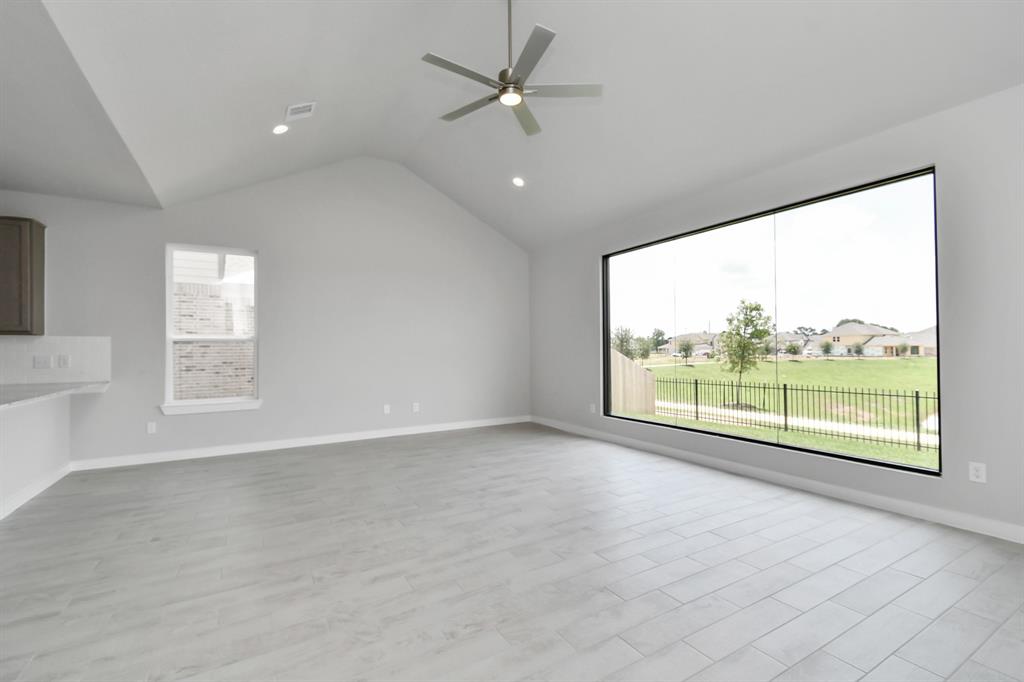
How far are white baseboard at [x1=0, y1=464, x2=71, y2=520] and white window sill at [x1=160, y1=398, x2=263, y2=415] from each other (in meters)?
0.93

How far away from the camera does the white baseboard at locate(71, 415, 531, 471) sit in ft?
15.8

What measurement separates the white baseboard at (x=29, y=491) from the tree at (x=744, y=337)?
6121 mm

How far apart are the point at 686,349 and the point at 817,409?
149 centimetres

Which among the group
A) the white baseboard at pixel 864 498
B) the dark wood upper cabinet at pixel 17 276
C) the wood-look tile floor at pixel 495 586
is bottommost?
the wood-look tile floor at pixel 495 586

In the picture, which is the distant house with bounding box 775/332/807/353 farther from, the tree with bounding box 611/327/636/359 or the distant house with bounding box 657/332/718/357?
the tree with bounding box 611/327/636/359

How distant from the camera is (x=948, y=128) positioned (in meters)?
3.18

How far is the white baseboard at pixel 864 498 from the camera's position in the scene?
2963 millimetres

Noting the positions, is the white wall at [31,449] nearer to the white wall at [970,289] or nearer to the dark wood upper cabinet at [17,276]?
the dark wood upper cabinet at [17,276]

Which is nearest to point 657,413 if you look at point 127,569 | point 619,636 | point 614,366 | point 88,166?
point 614,366

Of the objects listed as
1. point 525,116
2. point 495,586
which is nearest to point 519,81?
point 525,116

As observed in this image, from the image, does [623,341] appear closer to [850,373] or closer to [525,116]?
[850,373]

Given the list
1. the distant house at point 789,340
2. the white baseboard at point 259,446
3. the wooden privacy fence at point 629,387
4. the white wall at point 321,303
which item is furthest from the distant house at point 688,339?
the white baseboard at point 259,446

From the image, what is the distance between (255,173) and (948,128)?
608 centimetres

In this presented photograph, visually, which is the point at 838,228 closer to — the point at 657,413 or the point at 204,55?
the point at 657,413
